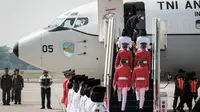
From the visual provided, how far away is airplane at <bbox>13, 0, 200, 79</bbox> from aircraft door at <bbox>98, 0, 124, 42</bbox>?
0.04m

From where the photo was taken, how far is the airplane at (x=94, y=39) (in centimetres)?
1891

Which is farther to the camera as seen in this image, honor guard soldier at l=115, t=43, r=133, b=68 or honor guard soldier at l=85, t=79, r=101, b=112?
honor guard soldier at l=115, t=43, r=133, b=68

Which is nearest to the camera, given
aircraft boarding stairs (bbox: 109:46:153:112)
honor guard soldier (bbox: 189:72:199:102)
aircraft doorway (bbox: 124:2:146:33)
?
aircraft boarding stairs (bbox: 109:46:153:112)

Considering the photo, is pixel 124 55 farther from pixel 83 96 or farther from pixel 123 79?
pixel 83 96

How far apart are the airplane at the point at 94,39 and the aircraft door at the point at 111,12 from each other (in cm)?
4

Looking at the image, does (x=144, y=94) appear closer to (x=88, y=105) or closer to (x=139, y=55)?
(x=139, y=55)

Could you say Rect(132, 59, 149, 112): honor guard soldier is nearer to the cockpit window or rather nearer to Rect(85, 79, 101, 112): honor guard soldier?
Rect(85, 79, 101, 112): honor guard soldier

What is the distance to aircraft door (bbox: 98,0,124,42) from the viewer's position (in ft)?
61.8

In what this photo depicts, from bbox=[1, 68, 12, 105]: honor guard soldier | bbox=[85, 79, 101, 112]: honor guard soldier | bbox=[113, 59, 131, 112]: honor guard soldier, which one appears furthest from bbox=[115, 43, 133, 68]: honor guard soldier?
bbox=[1, 68, 12, 105]: honor guard soldier

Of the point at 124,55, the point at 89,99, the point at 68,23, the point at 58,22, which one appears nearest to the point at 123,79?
the point at 124,55

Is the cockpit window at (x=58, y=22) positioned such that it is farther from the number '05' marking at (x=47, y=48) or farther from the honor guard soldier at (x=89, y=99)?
the honor guard soldier at (x=89, y=99)

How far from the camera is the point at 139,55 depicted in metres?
15.5

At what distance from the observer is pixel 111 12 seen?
18875mm

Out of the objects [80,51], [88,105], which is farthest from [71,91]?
[80,51]
